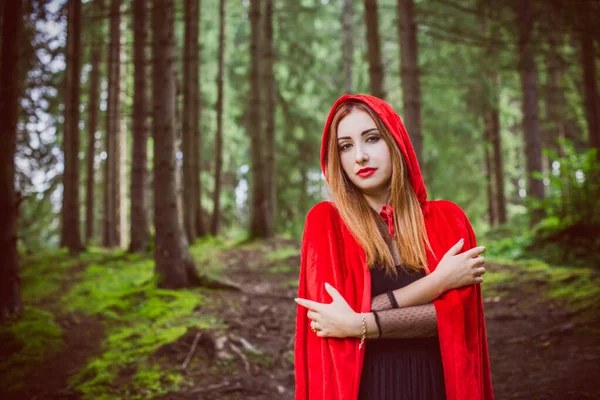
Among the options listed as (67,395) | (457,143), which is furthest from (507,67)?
(67,395)

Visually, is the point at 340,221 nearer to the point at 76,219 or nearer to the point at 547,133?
the point at 76,219

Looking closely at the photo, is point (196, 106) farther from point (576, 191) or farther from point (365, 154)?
point (365, 154)

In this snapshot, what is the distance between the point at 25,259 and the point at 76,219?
1.79 m

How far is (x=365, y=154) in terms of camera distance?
223 cm

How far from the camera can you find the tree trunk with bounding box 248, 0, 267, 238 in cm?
1237

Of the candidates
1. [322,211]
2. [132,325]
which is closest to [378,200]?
[322,211]

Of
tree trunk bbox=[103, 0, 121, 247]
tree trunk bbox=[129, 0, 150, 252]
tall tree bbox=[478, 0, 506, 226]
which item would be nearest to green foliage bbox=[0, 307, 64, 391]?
tree trunk bbox=[129, 0, 150, 252]

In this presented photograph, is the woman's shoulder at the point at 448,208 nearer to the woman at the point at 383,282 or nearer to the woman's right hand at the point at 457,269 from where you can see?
the woman at the point at 383,282

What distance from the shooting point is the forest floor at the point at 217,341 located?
420 cm

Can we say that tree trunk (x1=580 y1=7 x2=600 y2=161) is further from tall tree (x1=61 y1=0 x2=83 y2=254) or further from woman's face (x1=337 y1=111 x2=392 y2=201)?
tall tree (x1=61 y1=0 x2=83 y2=254)

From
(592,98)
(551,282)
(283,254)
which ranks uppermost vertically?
(592,98)

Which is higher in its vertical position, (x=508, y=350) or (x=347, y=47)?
(x=347, y=47)

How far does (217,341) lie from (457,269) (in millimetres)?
3759

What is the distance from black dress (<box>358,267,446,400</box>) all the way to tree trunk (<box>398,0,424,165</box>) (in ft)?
21.4
